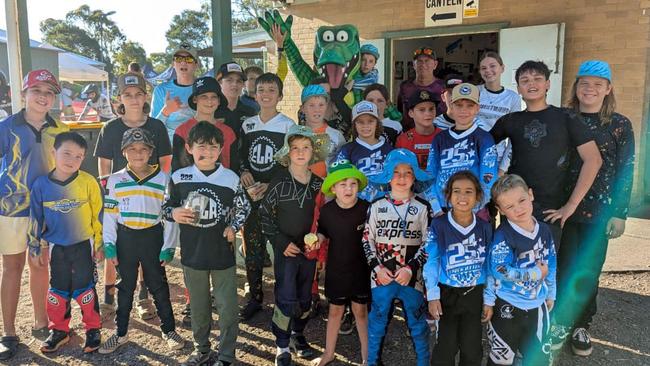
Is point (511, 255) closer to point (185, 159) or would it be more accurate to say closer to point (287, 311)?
point (287, 311)

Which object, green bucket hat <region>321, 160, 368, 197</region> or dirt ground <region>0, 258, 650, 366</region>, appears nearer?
green bucket hat <region>321, 160, 368, 197</region>

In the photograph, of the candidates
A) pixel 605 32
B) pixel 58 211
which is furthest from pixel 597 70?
pixel 605 32

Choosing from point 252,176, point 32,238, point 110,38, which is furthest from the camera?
point 110,38

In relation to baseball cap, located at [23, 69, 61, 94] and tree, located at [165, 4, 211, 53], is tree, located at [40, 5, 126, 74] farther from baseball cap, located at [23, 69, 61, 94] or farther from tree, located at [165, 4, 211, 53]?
baseball cap, located at [23, 69, 61, 94]

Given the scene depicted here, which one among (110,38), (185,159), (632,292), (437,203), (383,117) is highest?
(110,38)

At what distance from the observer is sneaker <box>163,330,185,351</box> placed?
343 cm

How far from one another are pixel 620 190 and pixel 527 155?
0.72 m

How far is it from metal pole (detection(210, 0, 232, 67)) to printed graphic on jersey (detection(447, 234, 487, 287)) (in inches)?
111

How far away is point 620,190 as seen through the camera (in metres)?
3.26

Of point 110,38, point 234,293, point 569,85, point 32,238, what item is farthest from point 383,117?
point 110,38

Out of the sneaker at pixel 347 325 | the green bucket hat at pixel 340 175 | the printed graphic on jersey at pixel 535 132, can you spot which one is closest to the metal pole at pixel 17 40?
the green bucket hat at pixel 340 175

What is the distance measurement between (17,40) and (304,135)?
3619 millimetres

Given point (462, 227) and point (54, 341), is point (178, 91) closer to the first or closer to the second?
point (54, 341)

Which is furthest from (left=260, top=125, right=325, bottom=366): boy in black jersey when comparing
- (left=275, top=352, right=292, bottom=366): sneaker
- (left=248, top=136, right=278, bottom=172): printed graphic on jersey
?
(left=248, top=136, right=278, bottom=172): printed graphic on jersey
